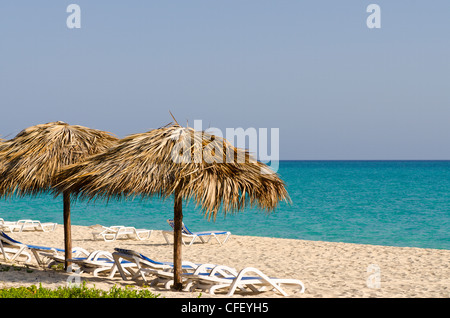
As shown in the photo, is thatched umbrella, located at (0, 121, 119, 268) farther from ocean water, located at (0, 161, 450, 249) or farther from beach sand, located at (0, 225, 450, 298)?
ocean water, located at (0, 161, 450, 249)

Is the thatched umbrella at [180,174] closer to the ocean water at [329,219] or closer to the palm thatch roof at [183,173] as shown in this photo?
the palm thatch roof at [183,173]

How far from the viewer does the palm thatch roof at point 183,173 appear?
6305mm

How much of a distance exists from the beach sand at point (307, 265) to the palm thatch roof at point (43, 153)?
4.51ft

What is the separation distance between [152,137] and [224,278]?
79.1 inches

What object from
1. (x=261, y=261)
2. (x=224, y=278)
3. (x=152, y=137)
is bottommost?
(x=261, y=261)

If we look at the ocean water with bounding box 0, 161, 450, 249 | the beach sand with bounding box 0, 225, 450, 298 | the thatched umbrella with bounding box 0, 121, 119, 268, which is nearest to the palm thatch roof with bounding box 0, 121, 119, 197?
the thatched umbrella with bounding box 0, 121, 119, 268

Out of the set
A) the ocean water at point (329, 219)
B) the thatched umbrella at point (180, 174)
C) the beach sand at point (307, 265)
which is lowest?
the ocean water at point (329, 219)

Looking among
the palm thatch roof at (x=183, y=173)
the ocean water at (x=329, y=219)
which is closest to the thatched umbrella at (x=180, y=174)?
the palm thatch roof at (x=183, y=173)

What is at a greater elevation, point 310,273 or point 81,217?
point 310,273

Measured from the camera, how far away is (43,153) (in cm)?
773

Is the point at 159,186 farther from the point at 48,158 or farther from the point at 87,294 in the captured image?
the point at 48,158

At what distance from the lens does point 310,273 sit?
9.25 m
